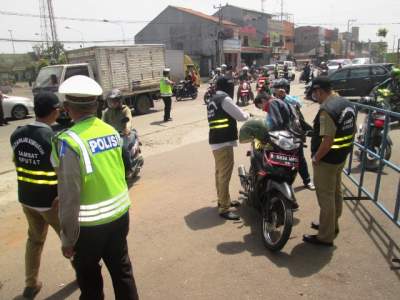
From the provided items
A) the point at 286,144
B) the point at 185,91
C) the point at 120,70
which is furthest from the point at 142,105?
the point at 286,144

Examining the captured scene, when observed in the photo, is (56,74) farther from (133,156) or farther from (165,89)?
(133,156)

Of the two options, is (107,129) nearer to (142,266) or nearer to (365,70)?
(142,266)

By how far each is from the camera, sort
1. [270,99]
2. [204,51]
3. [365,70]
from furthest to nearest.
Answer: [204,51] < [365,70] < [270,99]

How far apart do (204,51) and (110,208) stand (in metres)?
41.0

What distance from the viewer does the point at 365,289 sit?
9.86 ft

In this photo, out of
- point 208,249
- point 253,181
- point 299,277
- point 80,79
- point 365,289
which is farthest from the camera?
point 253,181

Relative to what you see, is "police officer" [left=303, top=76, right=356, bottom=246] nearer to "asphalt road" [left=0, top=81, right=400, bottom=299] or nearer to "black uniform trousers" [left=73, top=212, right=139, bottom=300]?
"asphalt road" [left=0, top=81, right=400, bottom=299]

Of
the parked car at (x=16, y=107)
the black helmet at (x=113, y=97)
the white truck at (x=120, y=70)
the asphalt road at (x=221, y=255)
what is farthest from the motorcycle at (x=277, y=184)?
the parked car at (x=16, y=107)

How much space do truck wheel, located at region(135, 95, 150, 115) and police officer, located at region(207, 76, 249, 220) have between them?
35.1 feet

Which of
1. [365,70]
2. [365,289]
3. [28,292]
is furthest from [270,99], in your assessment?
[365,70]

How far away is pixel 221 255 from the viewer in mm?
3637

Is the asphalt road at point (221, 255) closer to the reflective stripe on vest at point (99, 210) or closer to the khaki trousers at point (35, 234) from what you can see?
the khaki trousers at point (35, 234)

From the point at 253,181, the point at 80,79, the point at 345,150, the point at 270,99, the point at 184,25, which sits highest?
the point at 184,25

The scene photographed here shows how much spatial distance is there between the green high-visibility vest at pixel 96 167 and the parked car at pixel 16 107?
44.6 feet
